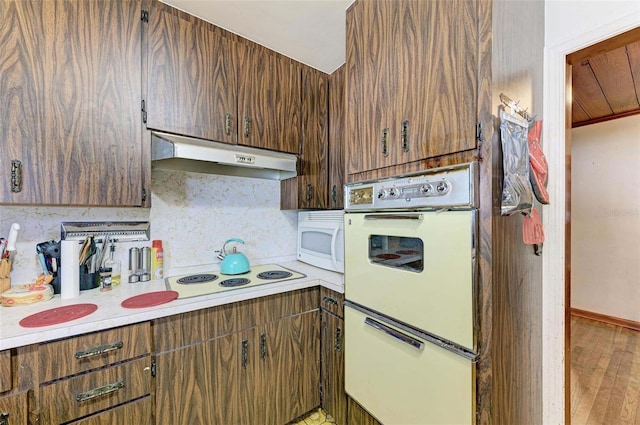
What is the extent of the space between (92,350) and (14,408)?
0.25m

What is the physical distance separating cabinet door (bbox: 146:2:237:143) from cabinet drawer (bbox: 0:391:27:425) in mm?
1206

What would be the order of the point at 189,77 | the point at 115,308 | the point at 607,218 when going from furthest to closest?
the point at 607,218 < the point at 189,77 < the point at 115,308

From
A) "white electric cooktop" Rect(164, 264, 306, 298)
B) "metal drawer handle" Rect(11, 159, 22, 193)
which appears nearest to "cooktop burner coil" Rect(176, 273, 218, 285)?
"white electric cooktop" Rect(164, 264, 306, 298)

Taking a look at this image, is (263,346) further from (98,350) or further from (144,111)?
(144,111)

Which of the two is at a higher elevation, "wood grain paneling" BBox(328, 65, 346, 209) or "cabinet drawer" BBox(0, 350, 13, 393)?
"wood grain paneling" BBox(328, 65, 346, 209)

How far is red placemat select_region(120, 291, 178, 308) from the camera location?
121cm

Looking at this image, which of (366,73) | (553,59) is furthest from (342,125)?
(553,59)

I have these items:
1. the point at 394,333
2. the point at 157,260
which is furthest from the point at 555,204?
the point at 157,260

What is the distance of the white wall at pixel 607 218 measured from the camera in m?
2.85

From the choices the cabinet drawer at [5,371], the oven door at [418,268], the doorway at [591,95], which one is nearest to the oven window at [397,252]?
the oven door at [418,268]

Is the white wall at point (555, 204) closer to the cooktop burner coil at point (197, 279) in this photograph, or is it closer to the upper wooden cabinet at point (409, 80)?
the upper wooden cabinet at point (409, 80)

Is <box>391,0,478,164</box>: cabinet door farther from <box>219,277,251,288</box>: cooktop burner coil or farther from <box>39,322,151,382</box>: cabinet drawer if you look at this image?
<box>39,322,151,382</box>: cabinet drawer

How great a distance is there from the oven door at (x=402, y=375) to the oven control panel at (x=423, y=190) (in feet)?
1.83

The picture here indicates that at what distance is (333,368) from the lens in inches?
64.1
